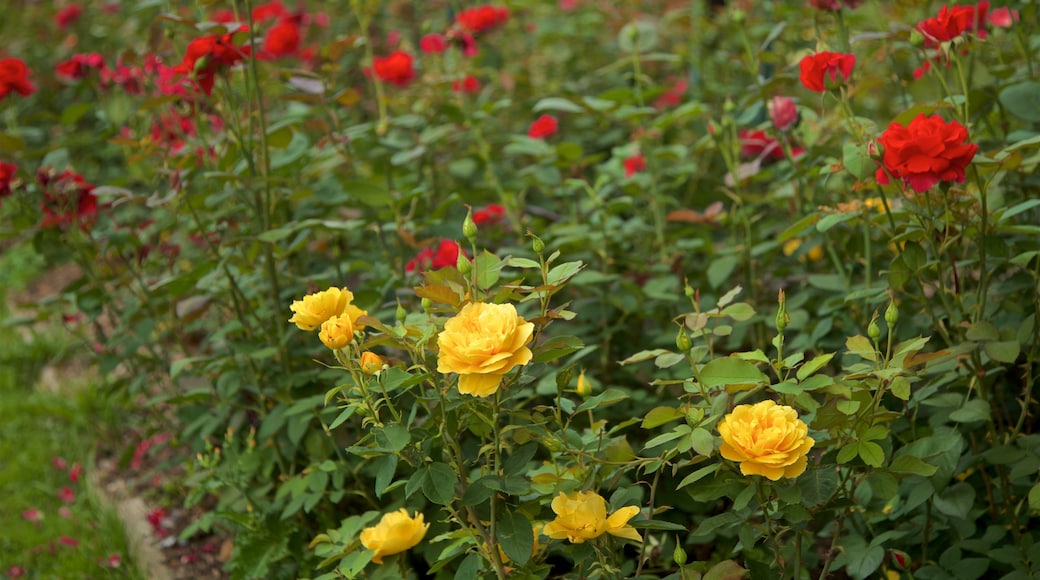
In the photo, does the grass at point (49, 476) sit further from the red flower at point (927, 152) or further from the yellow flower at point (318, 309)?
the red flower at point (927, 152)

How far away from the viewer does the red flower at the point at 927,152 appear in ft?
4.54

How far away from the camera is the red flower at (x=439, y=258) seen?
6.38 feet

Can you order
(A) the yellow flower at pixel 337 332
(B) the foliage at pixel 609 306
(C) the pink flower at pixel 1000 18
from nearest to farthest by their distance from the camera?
1. (A) the yellow flower at pixel 337 332
2. (B) the foliage at pixel 609 306
3. (C) the pink flower at pixel 1000 18

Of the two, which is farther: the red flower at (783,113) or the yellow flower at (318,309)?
the red flower at (783,113)

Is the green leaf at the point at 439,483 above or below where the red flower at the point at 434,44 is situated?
below

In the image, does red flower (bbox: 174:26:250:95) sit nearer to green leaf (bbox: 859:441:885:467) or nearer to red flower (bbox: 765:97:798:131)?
red flower (bbox: 765:97:798:131)

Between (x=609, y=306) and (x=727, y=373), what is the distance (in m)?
0.96

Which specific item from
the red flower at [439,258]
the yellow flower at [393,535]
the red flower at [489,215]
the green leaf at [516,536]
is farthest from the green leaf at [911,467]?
the red flower at [489,215]

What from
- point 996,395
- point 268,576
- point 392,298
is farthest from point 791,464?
point 268,576

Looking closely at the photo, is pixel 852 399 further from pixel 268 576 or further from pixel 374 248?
pixel 374 248

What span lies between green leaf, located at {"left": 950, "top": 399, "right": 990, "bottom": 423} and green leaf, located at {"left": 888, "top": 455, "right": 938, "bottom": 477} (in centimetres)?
22

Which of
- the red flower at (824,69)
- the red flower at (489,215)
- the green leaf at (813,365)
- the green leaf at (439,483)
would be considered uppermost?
the red flower at (824,69)

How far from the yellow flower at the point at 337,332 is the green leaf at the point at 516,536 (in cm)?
34

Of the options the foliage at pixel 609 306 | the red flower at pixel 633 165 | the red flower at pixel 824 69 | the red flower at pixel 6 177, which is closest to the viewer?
the foliage at pixel 609 306
